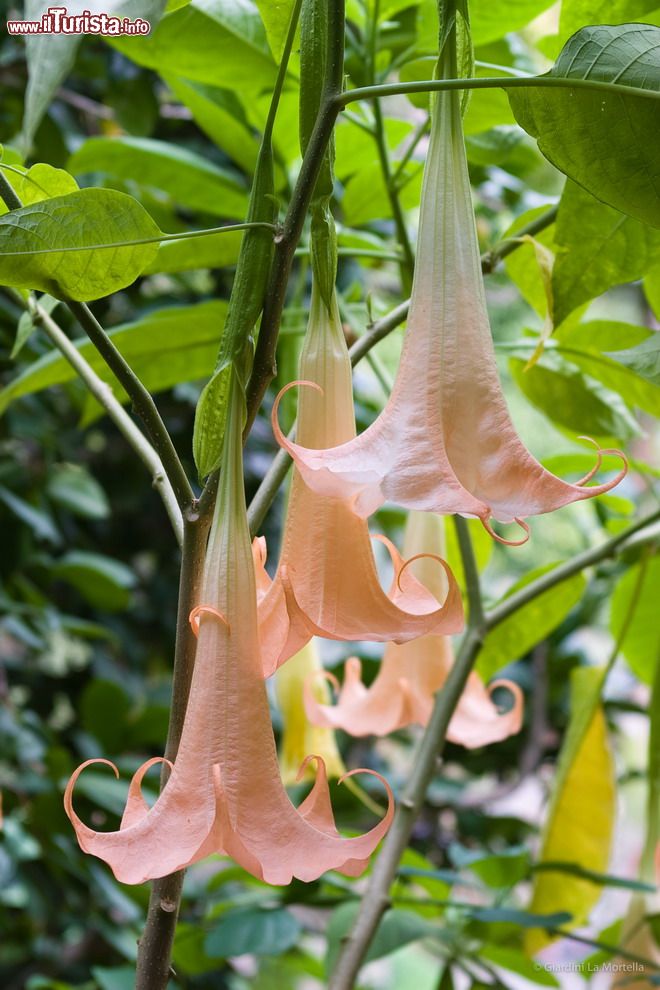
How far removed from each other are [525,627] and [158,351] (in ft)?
0.87

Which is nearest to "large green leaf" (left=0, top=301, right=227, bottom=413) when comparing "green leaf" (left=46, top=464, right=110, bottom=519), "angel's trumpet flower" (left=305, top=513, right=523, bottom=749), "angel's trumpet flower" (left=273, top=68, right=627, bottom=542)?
"angel's trumpet flower" (left=305, top=513, right=523, bottom=749)

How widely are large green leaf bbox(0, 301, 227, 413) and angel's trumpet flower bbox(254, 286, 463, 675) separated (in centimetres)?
21

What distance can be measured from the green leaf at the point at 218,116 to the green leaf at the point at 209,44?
73 mm

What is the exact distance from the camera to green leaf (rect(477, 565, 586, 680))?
0.58 m

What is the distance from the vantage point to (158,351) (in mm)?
516

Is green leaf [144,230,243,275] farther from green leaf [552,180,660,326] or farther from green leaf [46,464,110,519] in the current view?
green leaf [46,464,110,519]

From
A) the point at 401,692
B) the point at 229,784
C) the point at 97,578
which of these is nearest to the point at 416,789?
the point at 401,692

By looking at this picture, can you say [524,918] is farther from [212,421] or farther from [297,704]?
[212,421]

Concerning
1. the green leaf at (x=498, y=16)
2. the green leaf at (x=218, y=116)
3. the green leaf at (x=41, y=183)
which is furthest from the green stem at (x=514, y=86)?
the green leaf at (x=218, y=116)

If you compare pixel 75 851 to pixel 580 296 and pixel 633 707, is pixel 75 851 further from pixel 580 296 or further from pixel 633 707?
pixel 580 296

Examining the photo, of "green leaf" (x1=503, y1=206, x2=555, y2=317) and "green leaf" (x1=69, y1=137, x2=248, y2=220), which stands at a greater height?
"green leaf" (x1=69, y1=137, x2=248, y2=220)

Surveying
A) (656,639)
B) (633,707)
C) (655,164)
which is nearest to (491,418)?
(655,164)

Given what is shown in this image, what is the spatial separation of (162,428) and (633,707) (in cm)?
78

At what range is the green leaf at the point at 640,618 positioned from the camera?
609 mm
